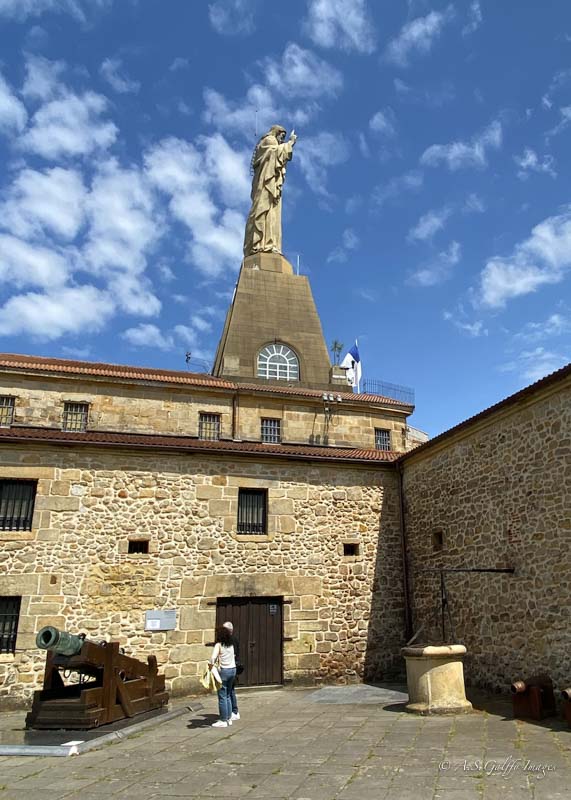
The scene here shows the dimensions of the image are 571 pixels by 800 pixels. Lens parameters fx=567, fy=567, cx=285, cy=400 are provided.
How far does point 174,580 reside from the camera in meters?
11.5

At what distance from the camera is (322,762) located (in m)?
6.09

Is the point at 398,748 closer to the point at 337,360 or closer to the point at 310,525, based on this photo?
the point at 310,525

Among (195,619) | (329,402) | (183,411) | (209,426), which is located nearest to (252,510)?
(195,619)

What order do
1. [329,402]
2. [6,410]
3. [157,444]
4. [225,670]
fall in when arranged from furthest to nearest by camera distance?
[329,402] < [6,410] < [157,444] < [225,670]

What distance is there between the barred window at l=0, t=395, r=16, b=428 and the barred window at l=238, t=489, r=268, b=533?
869 cm

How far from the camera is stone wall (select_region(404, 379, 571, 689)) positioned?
8734mm

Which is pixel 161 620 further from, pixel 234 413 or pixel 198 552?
pixel 234 413

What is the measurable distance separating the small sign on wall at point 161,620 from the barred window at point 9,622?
2374 millimetres

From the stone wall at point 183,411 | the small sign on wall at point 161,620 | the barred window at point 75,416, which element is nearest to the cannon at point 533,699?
the small sign on wall at point 161,620

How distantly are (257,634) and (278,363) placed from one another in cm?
1230

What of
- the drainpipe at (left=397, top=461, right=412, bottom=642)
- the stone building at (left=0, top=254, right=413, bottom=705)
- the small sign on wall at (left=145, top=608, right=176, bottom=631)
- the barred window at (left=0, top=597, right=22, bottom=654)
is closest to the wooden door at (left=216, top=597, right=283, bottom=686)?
the stone building at (left=0, top=254, right=413, bottom=705)

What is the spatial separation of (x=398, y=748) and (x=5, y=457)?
28.9ft

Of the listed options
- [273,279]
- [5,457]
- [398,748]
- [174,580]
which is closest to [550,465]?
[398,748]

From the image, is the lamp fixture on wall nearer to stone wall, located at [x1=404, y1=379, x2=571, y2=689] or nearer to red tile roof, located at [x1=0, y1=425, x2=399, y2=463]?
red tile roof, located at [x1=0, y1=425, x2=399, y2=463]
